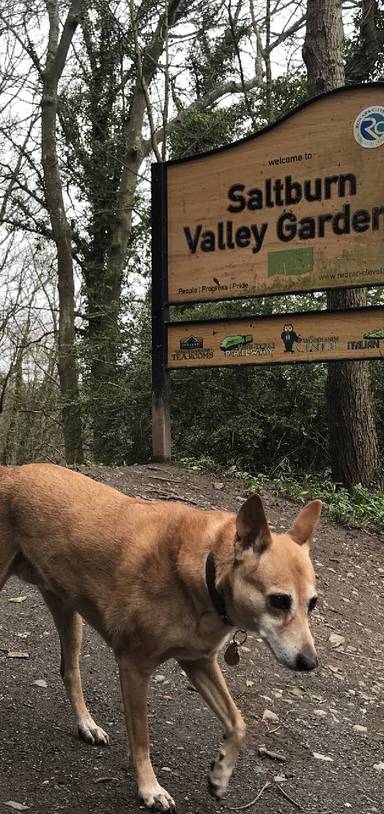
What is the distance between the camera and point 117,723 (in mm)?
3979

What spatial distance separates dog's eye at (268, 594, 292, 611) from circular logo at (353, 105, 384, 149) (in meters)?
6.22

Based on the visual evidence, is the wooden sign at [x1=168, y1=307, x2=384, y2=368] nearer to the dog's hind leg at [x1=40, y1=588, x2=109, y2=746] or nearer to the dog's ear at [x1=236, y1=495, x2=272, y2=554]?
the dog's hind leg at [x1=40, y1=588, x2=109, y2=746]

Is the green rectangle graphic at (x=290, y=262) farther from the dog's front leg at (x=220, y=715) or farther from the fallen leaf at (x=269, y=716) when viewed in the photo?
the dog's front leg at (x=220, y=715)

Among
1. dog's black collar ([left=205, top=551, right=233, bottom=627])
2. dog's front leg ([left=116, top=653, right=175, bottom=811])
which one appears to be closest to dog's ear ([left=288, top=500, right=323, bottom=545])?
dog's black collar ([left=205, top=551, right=233, bottom=627])

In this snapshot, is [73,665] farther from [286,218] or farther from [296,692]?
[286,218]

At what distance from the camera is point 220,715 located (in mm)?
3396

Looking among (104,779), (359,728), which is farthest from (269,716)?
(104,779)

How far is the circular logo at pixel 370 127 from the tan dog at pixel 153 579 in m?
5.55

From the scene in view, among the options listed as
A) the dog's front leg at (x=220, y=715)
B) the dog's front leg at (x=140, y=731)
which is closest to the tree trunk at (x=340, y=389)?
the dog's front leg at (x=220, y=715)

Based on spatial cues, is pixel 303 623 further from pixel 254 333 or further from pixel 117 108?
pixel 117 108

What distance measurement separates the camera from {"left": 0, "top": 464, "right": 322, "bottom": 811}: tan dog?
289 cm

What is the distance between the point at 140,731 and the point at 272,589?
3.11 feet

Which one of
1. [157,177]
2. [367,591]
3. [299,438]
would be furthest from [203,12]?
[367,591]

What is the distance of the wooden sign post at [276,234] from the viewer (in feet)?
25.6
